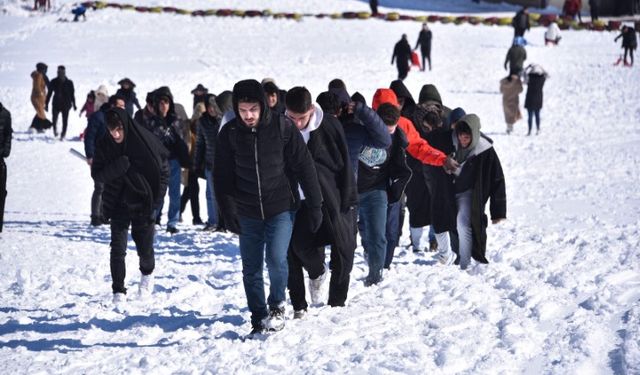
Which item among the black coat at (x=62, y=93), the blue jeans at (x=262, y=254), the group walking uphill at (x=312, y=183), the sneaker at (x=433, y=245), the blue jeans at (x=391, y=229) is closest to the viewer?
the group walking uphill at (x=312, y=183)

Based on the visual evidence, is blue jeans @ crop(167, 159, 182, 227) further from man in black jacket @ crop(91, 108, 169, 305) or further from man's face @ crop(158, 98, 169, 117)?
man in black jacket @ crop(91, 108, 169, 305)

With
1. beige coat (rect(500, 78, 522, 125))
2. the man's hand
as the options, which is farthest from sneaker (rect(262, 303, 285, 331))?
beige coat (rect(500, 78, 522, 125))

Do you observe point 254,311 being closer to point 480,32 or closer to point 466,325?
point 466,325

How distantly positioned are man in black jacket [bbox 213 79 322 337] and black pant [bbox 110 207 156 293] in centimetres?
154

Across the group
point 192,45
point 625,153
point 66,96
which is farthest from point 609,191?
point 192,45

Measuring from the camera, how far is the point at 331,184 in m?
6.22

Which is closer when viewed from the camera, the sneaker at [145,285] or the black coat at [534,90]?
the sneaker at [145,285]

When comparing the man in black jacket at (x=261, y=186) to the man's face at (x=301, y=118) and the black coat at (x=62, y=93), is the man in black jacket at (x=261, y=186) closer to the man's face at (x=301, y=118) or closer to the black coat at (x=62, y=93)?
the man's face at (x=301, y=118)

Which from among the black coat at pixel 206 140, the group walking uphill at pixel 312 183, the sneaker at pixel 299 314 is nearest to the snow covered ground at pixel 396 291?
the sneaker at pixel 299 314

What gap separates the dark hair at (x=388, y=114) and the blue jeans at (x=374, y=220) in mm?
556

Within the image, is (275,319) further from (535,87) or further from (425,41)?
(425,41)

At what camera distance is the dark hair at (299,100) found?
5773 millimetres

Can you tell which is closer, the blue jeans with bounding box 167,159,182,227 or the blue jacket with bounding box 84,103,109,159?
the blue jacket with bounding box 84,103,109,159

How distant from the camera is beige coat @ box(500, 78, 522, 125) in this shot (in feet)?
61.1
